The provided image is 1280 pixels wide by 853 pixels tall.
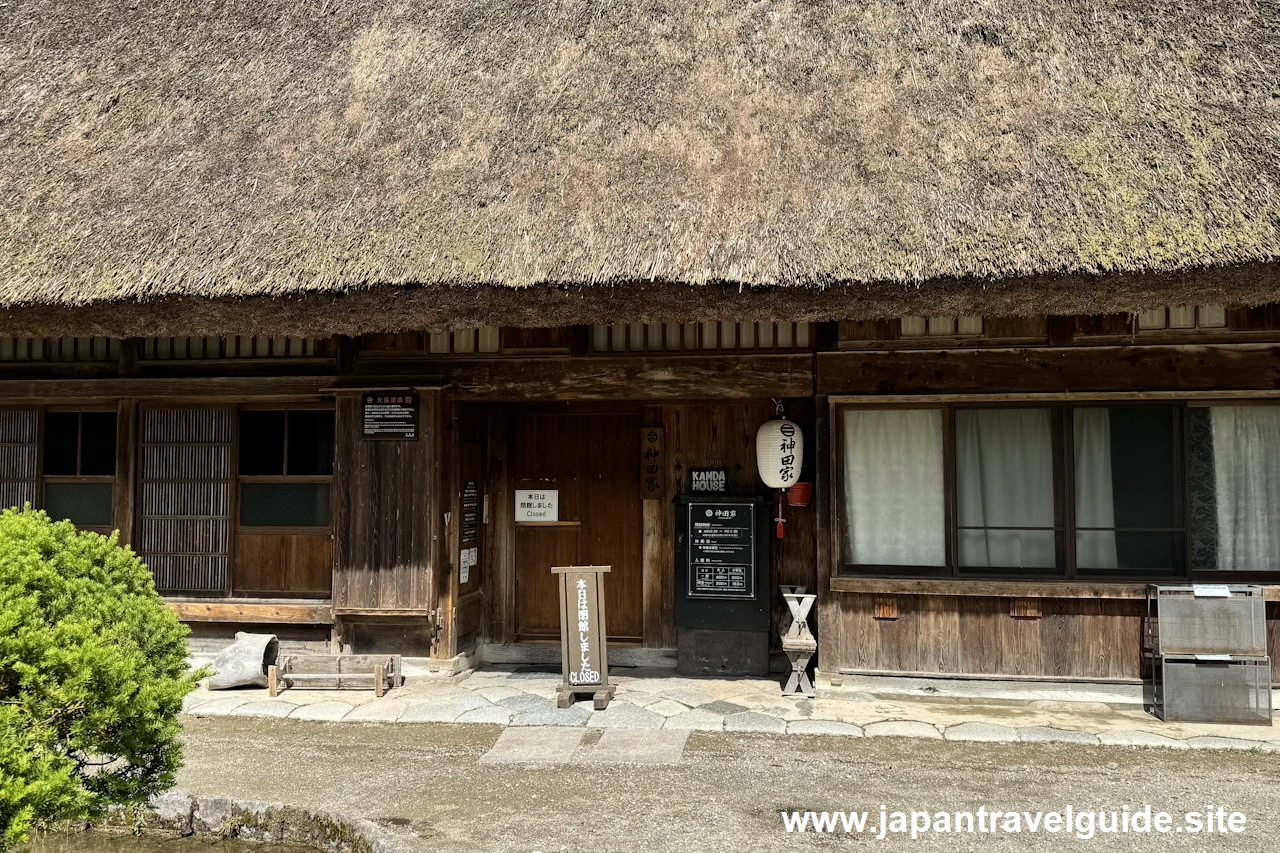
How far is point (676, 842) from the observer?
4.01 meters

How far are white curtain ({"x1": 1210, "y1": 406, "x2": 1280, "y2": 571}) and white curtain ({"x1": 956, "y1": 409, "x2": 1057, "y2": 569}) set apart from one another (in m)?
1.08

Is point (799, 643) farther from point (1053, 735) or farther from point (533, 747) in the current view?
point (533, 747)

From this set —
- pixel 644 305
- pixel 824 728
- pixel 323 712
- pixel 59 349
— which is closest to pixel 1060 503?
pixel 824 728

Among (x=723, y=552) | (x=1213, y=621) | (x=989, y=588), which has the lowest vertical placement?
(x=1213, y=621)

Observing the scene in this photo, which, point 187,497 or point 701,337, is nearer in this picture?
point 701,337

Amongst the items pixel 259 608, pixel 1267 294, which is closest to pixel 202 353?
pixel 259 608

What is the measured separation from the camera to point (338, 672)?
676 centimetres

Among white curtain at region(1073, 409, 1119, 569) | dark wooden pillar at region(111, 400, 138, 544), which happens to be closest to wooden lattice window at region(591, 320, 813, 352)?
white curtain at region(1073, 409, 1119, 569)

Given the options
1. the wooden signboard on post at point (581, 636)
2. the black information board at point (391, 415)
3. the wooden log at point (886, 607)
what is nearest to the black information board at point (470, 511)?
the black information board at point (391, 415)

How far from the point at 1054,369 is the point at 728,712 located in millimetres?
3204

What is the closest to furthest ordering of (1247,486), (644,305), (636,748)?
(636,748)
(644,305)
(1247,486)

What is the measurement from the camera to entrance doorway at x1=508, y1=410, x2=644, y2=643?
7.62 meters

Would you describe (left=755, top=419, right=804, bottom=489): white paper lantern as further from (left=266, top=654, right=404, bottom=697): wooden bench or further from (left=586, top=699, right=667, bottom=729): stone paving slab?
(left=266, top=654, right=404, bottom=697): wooden bench

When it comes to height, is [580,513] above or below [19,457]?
below
